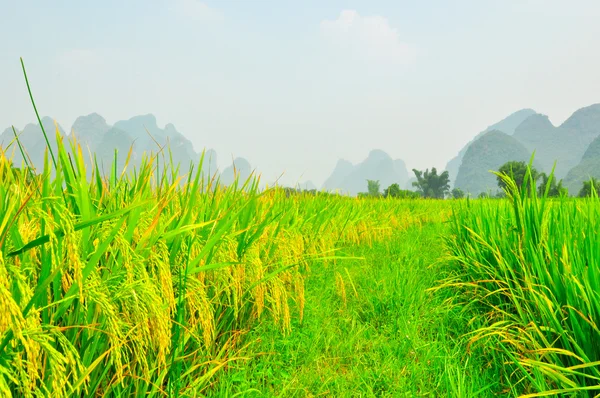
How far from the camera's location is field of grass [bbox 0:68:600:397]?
1112 millimetres

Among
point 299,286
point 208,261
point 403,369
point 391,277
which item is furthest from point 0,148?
point 391,277

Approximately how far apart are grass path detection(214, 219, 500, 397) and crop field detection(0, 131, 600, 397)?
0.01m

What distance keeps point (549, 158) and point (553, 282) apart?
793 feet

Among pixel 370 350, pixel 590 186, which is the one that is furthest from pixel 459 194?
pixel 370 350

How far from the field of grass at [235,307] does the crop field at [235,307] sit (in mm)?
12

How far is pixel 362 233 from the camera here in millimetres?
5645

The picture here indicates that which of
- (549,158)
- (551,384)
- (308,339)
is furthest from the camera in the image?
(549,158)

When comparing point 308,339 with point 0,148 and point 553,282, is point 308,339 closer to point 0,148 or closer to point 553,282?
point 553,282

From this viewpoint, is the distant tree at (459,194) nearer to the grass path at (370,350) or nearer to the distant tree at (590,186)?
the distant tree at (590,186)

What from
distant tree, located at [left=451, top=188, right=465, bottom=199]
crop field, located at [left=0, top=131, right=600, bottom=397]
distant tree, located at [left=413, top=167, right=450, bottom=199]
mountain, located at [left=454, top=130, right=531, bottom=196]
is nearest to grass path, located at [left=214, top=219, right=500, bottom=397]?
crop field, located at [left=0, top=131, right=600, bottom=397]

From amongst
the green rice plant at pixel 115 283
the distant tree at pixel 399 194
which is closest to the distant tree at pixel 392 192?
the distant tree at pixel 399 194

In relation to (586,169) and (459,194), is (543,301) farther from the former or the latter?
(586,169)

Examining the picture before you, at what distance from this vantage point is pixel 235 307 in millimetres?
1936

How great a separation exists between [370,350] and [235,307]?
40.2 inches
